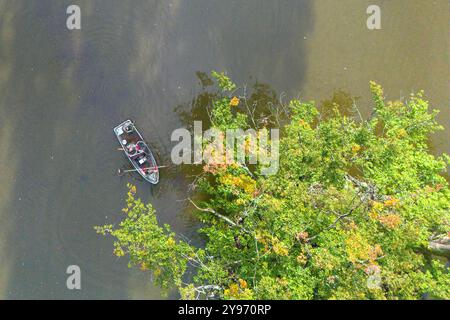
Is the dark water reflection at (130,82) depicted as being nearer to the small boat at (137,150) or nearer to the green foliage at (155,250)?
the small boat at (137,150)

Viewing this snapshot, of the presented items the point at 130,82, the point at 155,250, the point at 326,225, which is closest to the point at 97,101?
the point at 130,82

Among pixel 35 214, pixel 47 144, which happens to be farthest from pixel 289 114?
pixel 35 214

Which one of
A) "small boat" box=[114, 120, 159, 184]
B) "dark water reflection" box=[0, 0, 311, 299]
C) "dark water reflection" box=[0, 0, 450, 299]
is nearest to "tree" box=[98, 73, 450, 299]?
"dark water reflection" box=[0, 0, 450, 299]

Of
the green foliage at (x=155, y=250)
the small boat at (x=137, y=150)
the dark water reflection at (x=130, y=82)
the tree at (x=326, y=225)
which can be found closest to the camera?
the tree at (x=326, y=225)

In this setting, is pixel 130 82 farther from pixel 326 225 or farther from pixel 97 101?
pixel 326 225

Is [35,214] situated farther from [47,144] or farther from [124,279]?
Answer: [124,279]

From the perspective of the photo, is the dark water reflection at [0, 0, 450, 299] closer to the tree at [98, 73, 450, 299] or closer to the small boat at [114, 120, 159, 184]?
the small boat at [114, 120, 159, 184]

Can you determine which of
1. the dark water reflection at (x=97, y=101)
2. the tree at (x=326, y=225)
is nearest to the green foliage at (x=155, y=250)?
the tree at (x=326, y=225)
